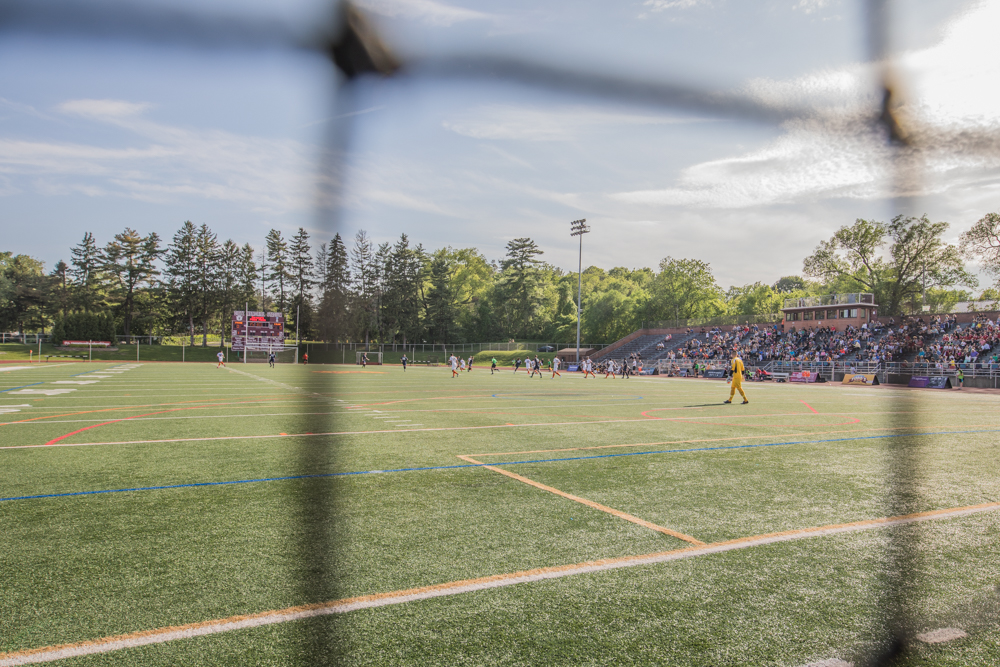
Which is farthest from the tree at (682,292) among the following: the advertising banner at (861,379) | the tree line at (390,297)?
the advertising banner at (861,379)

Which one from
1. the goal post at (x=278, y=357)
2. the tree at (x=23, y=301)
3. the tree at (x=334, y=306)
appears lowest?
the goal post at (x=278, y=357)

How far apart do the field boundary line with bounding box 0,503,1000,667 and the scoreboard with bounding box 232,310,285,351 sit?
5862 cm

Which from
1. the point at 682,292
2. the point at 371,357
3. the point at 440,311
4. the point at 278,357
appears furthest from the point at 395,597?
the point at 440,311

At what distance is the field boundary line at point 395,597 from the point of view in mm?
2602

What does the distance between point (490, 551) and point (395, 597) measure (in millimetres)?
987

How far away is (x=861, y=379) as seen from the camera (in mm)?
35625

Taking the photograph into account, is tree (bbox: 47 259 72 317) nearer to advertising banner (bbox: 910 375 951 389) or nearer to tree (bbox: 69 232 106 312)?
tree (bbox: 69 232 106 312)

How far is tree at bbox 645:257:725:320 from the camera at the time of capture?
259 ft

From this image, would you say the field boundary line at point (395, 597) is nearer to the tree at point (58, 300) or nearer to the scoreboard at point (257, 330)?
the scoreboard at point (257, 330)

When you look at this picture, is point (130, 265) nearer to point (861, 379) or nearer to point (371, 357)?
point (371, 357)

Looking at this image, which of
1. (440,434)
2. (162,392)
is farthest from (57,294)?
(440,434)

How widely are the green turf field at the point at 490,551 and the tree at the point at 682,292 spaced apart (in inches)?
2815

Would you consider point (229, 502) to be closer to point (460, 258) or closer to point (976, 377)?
point (976, 377)

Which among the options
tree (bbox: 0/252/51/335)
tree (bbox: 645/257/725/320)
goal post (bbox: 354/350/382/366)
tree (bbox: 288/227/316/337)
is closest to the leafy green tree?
tree (bbox: 645/257/725/320)
